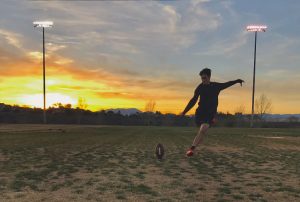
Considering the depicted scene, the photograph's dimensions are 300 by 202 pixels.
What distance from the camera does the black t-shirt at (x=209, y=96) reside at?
9133mm

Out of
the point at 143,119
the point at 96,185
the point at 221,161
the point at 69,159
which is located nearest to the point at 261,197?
the point at 96,185

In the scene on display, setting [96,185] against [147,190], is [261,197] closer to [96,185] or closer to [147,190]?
[147,190]

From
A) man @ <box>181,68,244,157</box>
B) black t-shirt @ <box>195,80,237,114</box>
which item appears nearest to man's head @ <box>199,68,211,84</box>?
man @ <box>181,68,244,157</box>

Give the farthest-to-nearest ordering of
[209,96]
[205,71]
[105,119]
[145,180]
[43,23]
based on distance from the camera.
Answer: [105,119]
[43,23]
[145,180]
[209,96]
[205,71]

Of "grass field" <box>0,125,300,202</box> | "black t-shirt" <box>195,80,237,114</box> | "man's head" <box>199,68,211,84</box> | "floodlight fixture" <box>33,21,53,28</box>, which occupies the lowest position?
"grass field" <box>0,125,300,202</box>

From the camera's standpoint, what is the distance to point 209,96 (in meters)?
9.19

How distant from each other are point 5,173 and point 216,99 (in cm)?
824

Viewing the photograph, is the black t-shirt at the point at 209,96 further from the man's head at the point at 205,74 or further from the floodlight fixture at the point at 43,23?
the floodlight fixture at the point at 43,23

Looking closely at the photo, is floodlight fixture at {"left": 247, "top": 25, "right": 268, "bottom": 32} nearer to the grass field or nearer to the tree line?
the tree line

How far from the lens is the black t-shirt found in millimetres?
9133

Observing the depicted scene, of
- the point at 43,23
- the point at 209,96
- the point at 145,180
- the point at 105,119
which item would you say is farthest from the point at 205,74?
the point at 105,119

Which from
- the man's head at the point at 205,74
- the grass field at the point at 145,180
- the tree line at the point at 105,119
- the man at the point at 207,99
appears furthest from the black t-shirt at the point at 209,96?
the tree line at the point at 105,119

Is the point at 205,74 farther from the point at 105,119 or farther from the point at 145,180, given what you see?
the point at 105,119

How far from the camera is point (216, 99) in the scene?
9188 mm
